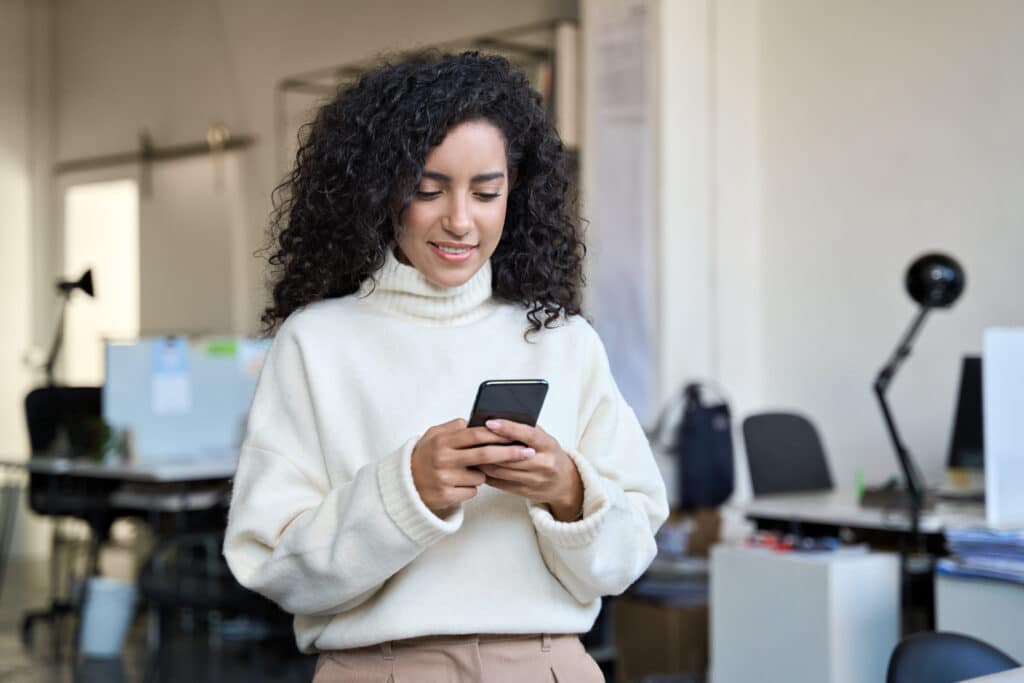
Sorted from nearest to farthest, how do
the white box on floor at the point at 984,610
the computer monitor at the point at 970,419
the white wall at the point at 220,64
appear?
the white box on floor at the point at 984,610, the computer monitor at the point at 970,419, the white wall at the point at 220,64

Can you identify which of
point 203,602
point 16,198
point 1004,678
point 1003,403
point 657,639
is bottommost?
point 657,639

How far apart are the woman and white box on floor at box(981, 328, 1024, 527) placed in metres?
1.91

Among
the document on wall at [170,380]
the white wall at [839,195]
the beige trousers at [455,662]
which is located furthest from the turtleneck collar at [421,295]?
the document on wall at [170,380]

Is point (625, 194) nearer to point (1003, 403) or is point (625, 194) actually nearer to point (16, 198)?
point (1003, 403)

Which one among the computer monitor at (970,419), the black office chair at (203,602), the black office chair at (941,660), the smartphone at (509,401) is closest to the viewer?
the smartphone at (509,401)

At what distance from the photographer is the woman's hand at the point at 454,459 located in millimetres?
1191

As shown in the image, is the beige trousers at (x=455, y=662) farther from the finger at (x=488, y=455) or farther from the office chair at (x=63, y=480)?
the office chair at (x=63, y=480)

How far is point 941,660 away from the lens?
1768mm

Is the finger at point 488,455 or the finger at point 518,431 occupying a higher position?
the finger at point 518,431

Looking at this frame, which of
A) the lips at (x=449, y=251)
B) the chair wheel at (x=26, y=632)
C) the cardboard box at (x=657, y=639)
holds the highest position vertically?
the lips at (x=449, y=251)

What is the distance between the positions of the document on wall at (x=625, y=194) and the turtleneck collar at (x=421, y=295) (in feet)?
13.1

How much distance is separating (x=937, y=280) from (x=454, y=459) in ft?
9.85

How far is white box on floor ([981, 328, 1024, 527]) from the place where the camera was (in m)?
3.06

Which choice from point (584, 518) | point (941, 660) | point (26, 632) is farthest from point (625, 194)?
point (584, 518)
